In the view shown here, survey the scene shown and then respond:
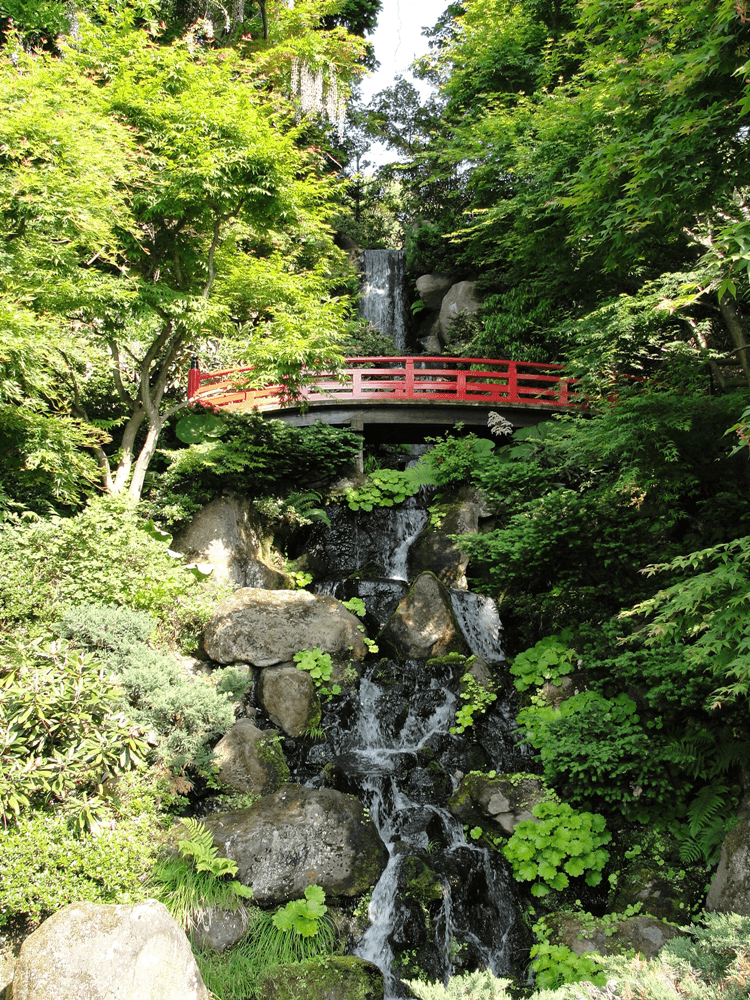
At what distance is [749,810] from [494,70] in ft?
62.3

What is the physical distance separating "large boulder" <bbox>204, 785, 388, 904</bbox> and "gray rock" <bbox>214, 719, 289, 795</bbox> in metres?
0.34

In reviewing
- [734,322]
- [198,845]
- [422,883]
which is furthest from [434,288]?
[198,845]

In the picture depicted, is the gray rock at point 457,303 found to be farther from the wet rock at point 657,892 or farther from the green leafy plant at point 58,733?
the green leafy plant at point 58,733

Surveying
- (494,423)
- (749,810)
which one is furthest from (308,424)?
(749,810)

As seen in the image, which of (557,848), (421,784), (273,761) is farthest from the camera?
(421,784)

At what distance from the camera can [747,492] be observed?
7.52 m

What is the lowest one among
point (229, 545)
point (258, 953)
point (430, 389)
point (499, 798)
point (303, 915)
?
point (258, 953)

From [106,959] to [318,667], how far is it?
477 cm

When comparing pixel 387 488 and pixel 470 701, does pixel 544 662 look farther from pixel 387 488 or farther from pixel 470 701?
pixel 387 488

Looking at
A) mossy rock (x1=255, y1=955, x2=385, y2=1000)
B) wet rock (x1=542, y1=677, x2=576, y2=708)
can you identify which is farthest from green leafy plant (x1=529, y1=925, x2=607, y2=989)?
wet rock (x1=542, y1=677, x2=576, y2=708)

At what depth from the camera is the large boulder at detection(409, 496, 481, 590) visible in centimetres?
1114

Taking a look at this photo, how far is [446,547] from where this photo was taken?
1145 centimetres

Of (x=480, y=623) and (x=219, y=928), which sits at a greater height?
(x=480, y=623)

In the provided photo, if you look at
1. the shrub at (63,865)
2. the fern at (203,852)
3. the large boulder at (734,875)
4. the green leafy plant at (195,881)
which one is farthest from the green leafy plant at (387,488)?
the large boulder at (734,875)
